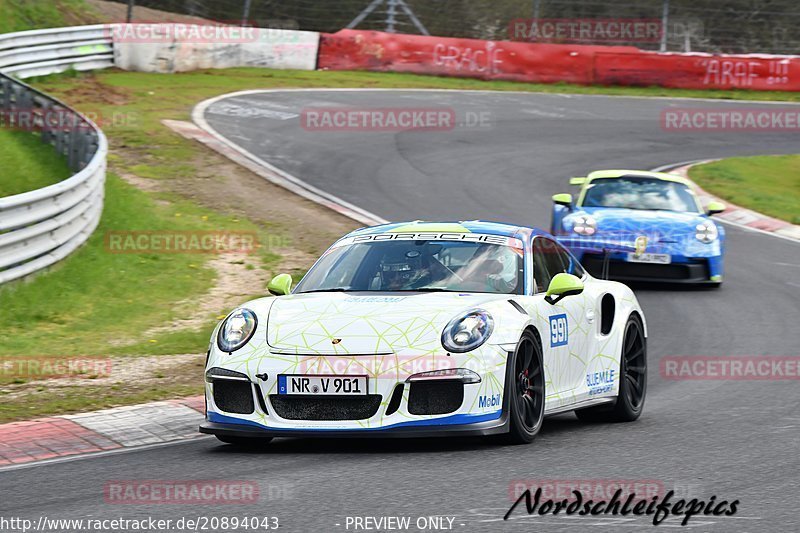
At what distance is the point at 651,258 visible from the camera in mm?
15531

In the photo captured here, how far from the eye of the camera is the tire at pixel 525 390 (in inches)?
289

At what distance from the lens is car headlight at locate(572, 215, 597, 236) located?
1571 cm

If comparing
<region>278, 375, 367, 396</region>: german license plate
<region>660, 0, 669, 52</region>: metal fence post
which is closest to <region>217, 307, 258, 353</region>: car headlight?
<region>278, 375, 367, 396</region>: german license plate

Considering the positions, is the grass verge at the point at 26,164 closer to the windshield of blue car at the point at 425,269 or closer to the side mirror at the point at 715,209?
the side mirror at the point at 715,209

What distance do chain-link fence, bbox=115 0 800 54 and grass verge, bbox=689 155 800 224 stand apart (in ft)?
24.9

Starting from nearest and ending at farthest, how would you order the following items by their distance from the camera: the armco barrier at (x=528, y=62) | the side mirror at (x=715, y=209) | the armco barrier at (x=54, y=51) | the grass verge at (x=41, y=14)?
the side mirror at (x=715, y=209) → the armco barrier at (x=54, y=51) → the grass verge at (x=41, y=14) → the armco barrier at (x=528, y=62)

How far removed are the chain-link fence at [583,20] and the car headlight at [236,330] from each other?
2678 centimetres

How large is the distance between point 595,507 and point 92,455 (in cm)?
316

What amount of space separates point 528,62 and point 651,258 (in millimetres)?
19203

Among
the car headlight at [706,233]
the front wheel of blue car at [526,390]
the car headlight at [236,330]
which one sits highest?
the car headlight at [236,330]

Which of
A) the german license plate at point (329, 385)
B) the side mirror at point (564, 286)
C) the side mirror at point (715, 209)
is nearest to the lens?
the german license plate at point (329, 385)

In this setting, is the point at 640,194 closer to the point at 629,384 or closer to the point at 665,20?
the point at 629,384

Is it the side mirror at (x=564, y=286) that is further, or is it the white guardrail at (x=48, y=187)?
the white guardrail at (x=48, y=187)

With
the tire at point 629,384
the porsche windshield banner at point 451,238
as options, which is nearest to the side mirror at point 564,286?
the porsche windshield banner at point 451,238
